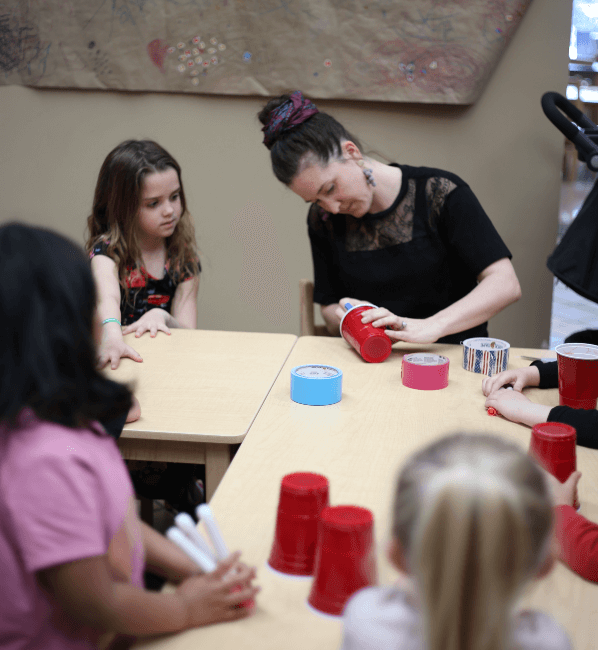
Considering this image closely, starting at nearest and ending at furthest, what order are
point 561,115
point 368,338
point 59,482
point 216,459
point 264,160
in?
point 59,482
point 216,459
point 368,338
point 561,115
point 264,160

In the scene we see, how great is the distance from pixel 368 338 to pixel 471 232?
17.1 inches

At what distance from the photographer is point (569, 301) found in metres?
4.49

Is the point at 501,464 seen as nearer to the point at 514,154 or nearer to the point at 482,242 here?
the point at 482,242

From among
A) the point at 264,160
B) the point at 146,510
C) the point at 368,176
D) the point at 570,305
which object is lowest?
the point at 146,510

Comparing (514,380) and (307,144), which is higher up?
(307,144)

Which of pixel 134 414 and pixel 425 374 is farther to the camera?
pixel 425 374

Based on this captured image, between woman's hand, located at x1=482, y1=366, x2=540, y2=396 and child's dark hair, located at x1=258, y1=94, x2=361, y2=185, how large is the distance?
0.67 meters

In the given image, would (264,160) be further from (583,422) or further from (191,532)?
(191,532)

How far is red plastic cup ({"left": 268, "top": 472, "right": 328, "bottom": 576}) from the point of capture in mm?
711

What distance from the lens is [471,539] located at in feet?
1.41

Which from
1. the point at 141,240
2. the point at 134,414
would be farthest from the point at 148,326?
the point at 134,414

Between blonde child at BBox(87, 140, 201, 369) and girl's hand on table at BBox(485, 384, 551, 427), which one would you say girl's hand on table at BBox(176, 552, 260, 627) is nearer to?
girl's hand on table at BBox(485, 384, 551, 427)

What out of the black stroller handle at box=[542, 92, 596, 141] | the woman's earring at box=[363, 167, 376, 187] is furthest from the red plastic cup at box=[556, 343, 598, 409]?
the black stroller handle at box=[542, 92, 596, 141]

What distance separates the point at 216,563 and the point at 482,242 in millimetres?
1194
